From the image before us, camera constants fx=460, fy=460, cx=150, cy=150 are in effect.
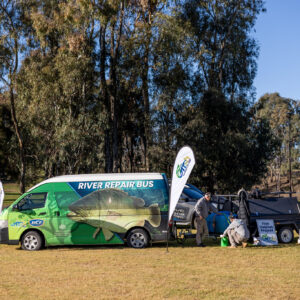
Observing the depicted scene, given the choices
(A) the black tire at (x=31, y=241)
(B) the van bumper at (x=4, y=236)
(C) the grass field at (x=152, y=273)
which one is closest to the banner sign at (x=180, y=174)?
(C) the grass field at (x=152, y=273)

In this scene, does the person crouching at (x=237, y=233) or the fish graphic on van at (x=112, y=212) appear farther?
the person crouching at (x=237, y=233)

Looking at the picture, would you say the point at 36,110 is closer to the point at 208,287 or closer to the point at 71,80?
the point at 71,80

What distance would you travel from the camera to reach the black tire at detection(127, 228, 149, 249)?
1395 cm

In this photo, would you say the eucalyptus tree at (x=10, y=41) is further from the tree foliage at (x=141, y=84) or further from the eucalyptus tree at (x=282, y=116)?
the eucalyptus tree at (x=282, y=116)

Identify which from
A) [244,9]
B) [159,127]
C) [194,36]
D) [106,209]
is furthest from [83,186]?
[244,9]

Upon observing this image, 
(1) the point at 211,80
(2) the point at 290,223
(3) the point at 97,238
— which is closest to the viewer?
(3) the point at 97,238

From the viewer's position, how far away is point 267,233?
584 inches

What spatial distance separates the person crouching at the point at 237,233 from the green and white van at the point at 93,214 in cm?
217

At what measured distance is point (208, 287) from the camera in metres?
8.77

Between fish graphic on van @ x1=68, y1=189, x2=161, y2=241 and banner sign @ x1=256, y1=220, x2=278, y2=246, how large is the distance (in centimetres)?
348

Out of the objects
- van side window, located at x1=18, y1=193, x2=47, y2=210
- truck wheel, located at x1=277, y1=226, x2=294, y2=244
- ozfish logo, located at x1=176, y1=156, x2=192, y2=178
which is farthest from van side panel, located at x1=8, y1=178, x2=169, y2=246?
truck wheel, located at x1=277, y1=226, x2=294, y2=244

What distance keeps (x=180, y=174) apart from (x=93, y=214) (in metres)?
2.91

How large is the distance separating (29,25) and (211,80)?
1540 centimetres

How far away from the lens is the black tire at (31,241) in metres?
14.0
